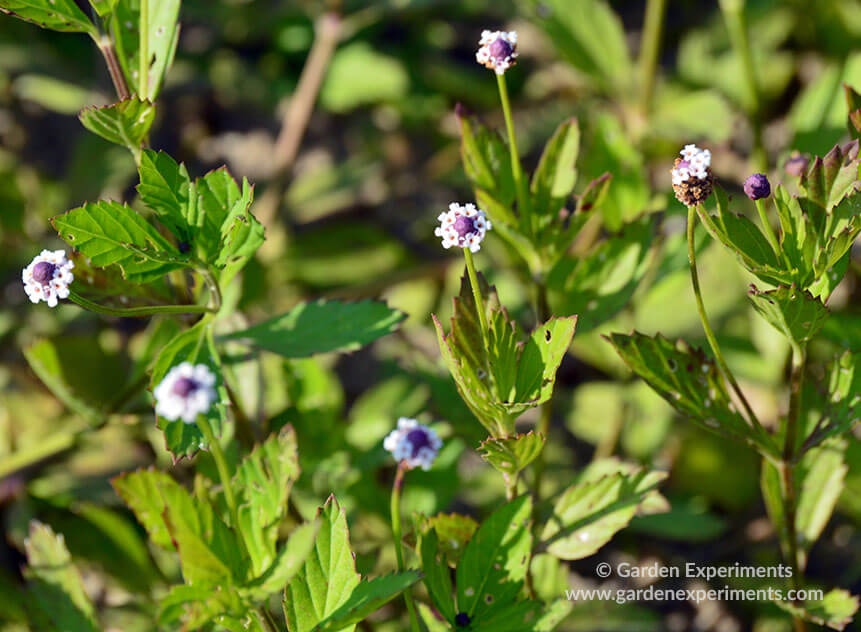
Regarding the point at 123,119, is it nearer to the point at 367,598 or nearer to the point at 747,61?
the point at 367,598

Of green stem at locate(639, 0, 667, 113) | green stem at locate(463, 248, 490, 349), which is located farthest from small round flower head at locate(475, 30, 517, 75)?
green stem at locate(639, 0, 667, 113)

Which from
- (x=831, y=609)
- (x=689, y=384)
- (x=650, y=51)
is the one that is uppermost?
(x=650, y=51)

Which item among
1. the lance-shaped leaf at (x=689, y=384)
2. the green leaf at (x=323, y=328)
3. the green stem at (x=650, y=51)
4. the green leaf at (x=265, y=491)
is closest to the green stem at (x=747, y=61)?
the green stem at (x=650, y=51)

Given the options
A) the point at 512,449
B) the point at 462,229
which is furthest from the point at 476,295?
the point at 512,449

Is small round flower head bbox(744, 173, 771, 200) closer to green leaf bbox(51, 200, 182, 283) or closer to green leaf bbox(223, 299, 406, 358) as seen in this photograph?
green leaf bbox(223, 299, 406, 358)

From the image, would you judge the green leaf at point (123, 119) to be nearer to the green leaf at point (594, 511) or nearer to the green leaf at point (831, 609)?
the green leaf at point (594, 511)
